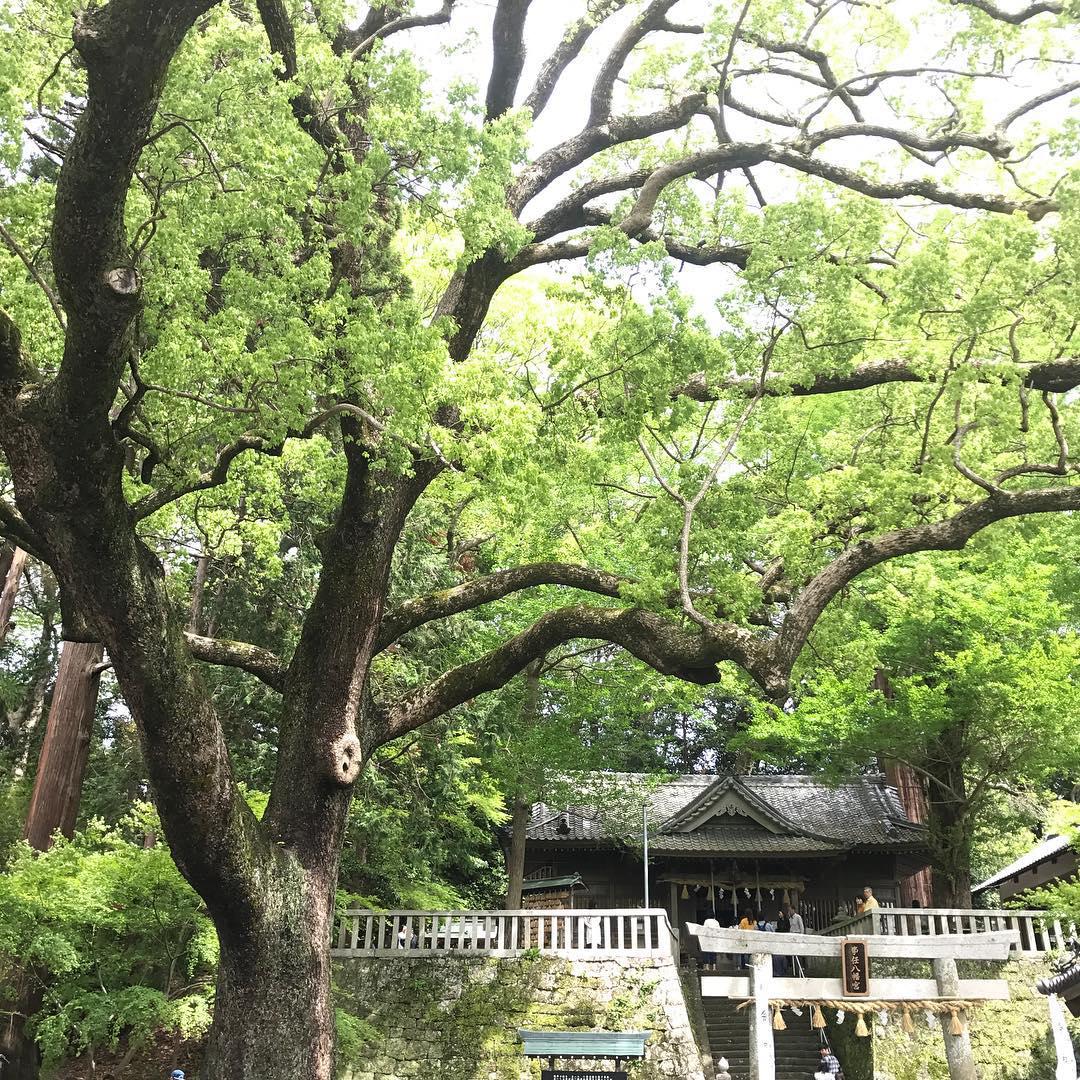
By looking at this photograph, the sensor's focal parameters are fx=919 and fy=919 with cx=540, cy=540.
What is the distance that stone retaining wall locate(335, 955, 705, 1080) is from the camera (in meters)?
11.9

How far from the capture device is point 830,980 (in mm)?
10406

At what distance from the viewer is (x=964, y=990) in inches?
409

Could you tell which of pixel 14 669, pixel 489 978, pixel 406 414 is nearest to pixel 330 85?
pixel 406 414

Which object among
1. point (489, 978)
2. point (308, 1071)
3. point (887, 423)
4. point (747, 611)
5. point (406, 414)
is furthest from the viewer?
point (489, 978)

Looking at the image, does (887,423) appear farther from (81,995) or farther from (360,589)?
(81,995)

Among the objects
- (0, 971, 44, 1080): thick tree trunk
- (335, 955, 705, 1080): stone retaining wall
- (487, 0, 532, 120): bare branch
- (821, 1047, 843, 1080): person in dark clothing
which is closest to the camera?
(487, 0, 532, 120): bare branch

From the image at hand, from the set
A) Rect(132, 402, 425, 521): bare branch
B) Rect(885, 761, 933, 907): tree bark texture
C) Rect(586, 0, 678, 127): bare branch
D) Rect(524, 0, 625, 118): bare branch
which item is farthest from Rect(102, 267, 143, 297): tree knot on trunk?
Rect(885, 761, 933, 907): tree bark texture

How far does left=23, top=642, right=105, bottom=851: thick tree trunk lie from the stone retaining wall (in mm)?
4391

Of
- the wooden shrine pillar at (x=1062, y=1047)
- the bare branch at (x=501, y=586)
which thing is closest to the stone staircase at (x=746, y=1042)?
the wooden shrine pillar at (x=1062, y=1047)

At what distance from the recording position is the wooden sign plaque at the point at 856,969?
10.1 m

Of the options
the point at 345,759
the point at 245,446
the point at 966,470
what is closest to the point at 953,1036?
the point at 966,470

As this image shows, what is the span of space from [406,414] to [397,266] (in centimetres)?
224

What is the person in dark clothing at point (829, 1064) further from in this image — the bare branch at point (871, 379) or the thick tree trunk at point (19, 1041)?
the thick tree trunk at point (19, 1041)

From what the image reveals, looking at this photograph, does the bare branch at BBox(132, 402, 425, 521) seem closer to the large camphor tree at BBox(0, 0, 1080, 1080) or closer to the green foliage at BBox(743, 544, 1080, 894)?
the large camphor tree at BBox(0, 0, 1080, 1080)
